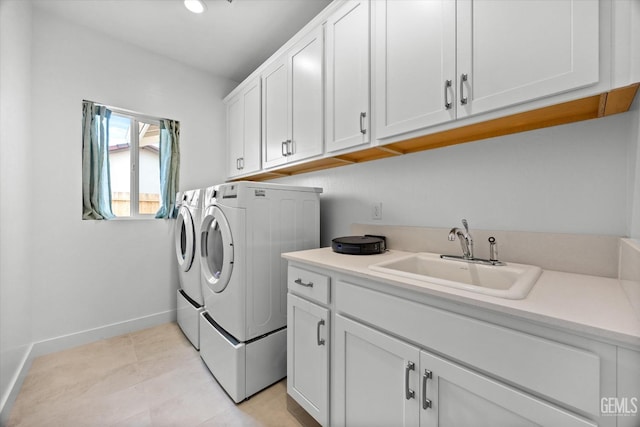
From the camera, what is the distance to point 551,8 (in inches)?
34.2

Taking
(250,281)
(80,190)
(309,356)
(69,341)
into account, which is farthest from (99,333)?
(309,356)

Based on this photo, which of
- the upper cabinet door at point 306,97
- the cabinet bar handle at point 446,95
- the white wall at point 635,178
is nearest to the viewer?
the white wall at point 635,178

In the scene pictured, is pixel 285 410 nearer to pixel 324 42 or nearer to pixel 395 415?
pixel 395 415

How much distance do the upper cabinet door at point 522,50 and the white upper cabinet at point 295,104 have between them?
0.89m

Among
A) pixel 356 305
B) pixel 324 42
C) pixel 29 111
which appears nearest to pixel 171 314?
pixel 29 111

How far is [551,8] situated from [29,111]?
3.21m

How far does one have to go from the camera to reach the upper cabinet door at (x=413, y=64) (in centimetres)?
113

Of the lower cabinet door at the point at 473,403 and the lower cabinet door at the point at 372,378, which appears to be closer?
the lower cabinet door at the point at 473,403

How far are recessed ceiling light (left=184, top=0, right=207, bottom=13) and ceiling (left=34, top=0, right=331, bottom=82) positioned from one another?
0.04m

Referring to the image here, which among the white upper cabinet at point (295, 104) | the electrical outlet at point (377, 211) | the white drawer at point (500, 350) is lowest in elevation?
the white drawer at point (500, 350)

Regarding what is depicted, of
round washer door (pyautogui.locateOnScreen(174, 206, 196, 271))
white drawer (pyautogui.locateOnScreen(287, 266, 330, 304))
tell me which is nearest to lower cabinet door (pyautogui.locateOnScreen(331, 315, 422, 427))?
white drawer (pyautogui.locateOnScreen(287, 266, 330, 304))

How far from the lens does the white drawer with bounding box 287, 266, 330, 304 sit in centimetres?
123

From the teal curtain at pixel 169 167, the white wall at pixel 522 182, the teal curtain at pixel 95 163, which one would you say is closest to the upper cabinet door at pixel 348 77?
the white wall at pixel 522 182

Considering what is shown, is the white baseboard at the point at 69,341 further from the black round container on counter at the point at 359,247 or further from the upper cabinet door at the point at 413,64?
the upper cabinet door at the point at 413,64
